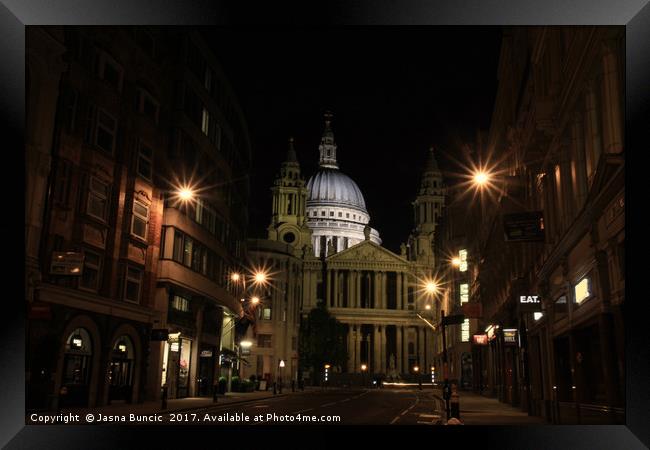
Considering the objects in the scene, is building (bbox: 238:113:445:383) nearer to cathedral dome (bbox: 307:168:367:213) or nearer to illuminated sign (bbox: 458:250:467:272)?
cathedral dome (bbox: 307:168:367:213)

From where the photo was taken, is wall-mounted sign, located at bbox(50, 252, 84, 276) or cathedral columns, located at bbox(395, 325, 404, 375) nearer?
wall-mounted sign, located at bbox(50, 252, 84, 276)

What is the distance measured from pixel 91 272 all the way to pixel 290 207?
120428mm

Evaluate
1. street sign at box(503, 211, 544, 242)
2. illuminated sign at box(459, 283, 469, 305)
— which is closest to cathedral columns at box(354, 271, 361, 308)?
illuminated sign at box(459, 283, 469, 305)

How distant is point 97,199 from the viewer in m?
30.7

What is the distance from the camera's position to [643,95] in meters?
13.0

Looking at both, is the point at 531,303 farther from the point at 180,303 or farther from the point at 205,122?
the point at 205,122

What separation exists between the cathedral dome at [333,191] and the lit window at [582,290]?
162331mm

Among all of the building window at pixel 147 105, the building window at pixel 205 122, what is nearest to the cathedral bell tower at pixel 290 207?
the building window at pixel 205 122

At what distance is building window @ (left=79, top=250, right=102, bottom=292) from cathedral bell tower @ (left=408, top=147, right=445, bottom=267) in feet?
375

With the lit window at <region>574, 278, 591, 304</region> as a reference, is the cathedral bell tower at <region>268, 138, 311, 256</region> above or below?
above

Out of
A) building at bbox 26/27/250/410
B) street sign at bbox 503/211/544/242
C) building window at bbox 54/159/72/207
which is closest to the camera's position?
building at bbox 26/27/250/410

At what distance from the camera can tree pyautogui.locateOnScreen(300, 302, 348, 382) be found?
10088cm

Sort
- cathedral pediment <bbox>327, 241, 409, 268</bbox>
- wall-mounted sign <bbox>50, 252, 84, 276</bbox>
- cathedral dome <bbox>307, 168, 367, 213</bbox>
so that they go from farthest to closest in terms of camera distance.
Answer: cathedral dome <bbox>307, 168, 367, 213</bbox> → cathedral pediment <bbox>327, 241, 409, 268</bbox> → wall-mounted sign <bbox>50, 252, 84, 276</bbox>

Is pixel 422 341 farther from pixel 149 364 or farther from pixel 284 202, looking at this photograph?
pixel 149 364
